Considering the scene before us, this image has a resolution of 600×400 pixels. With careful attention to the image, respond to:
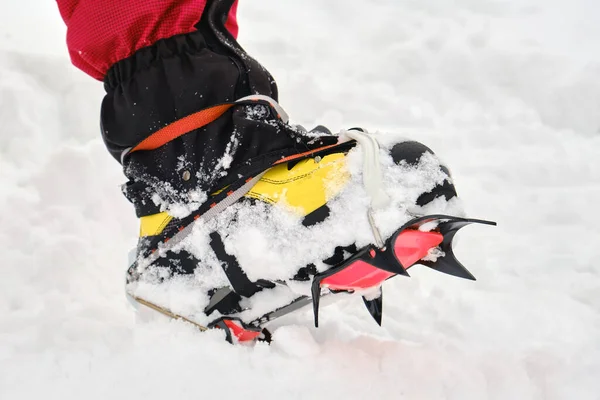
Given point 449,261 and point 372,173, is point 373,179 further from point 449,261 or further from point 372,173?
point 449,261

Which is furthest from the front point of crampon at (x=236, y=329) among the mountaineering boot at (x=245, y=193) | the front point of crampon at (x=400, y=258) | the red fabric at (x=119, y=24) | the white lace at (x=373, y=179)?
the red fabric at (x=119, y=24)

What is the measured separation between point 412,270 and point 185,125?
17.8 inches

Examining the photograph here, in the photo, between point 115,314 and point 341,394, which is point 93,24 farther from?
point 341,394

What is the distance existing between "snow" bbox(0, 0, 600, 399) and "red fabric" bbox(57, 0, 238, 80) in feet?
1.14

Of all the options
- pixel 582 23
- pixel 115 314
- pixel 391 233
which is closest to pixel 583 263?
pixel 391 233

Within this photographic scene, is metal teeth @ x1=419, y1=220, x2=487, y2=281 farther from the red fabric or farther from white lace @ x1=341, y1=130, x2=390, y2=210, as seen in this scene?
the red fabric

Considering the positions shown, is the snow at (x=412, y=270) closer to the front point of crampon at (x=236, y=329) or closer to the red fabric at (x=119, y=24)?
the front point of crampon at (x=236, y=329)

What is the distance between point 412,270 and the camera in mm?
958

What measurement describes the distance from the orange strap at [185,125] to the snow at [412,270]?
0.24 meters

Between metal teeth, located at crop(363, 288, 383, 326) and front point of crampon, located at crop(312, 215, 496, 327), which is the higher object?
front point of crampon, located at crop(312, 215, 496, 327)

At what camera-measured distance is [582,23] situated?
1.58 metres

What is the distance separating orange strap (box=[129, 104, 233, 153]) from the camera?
728mm

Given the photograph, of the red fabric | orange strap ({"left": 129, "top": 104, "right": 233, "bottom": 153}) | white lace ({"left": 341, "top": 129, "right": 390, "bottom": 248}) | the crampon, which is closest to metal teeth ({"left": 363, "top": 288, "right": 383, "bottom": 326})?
the crampon

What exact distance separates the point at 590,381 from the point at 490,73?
3.14 ft
